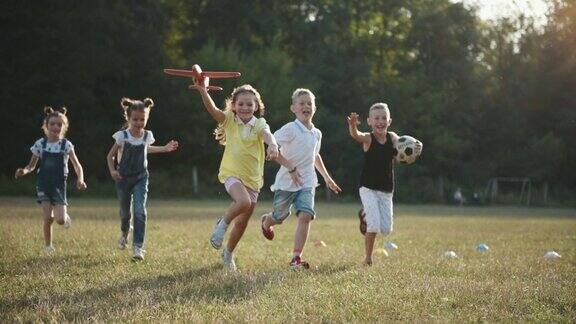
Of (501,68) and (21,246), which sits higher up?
(501,68)

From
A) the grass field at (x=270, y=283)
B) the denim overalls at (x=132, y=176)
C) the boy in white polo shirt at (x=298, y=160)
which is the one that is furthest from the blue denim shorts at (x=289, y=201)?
the denim overalls at (x=132, y=176)

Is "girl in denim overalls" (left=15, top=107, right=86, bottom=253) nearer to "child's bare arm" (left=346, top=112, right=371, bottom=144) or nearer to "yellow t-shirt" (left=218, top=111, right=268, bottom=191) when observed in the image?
"yellow t-shirt" (left=218, top=111, right=268, bottom=191)

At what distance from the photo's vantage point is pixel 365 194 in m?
9.35

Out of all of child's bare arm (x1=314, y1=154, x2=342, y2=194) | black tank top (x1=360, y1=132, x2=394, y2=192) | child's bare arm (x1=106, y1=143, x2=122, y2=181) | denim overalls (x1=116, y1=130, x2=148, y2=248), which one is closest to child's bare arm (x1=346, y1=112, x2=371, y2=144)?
black tank top (x1=360, y1=132, x2=394, y2=192)

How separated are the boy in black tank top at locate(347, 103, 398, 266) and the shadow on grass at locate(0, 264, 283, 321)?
6.79 feet

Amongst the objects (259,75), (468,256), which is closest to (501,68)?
(259,75)

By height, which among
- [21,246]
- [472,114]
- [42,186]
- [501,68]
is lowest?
[21,246]

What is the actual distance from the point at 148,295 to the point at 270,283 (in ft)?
4.22

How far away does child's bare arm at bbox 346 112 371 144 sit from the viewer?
897 centimetres

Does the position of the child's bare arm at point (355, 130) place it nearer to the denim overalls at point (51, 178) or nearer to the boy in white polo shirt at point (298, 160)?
the boy in white polo shirt at point (298, 160)

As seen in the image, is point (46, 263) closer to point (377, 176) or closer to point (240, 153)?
point (240, 153)

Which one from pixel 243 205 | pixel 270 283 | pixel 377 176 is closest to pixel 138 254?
pixel 243 205

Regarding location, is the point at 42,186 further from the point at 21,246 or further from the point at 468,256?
the point at 468,256

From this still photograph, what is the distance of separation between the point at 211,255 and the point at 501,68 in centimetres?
4360
